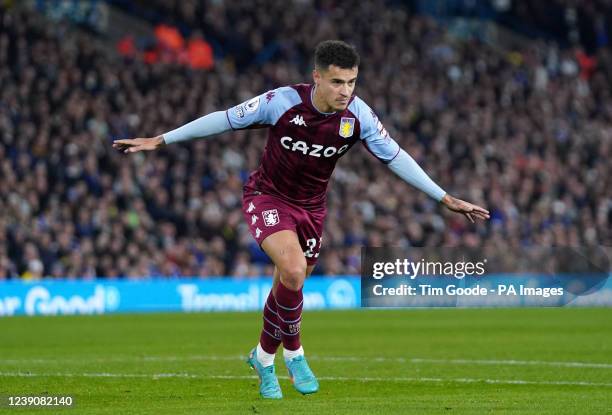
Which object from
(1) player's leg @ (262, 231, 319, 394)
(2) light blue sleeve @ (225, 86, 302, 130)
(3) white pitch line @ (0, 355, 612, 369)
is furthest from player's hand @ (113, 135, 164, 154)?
(3) white pitch line @ (0, 355, 612, 369)

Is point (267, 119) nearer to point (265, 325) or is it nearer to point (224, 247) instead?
point (265, 325)

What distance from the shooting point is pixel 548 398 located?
9797mm

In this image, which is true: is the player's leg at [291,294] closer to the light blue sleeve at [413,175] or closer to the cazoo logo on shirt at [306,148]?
the cazoo logo on shirt at [306,148]

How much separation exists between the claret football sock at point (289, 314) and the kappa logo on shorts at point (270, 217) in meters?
0.48

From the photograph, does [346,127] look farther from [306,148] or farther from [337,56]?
[337,56]

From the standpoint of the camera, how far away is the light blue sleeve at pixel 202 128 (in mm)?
9633

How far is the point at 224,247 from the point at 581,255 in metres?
7.64

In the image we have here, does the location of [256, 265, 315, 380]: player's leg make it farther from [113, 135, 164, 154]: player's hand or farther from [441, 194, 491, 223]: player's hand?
[113, 135, 164, 154]: player's hand

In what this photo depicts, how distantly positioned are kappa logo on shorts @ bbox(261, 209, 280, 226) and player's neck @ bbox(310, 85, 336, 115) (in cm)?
85

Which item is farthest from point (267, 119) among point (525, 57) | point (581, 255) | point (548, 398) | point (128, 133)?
point (525, 57)

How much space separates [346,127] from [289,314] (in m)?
1.50

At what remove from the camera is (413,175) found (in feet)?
33.0

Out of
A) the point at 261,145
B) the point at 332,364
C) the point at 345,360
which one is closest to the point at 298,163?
the point at 332,364

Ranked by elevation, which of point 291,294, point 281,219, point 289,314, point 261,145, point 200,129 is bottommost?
point 289,314
